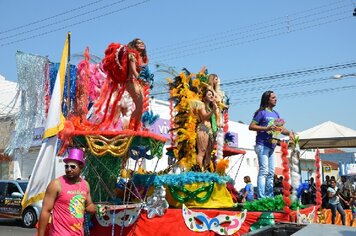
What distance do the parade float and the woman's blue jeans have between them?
0.53 metres

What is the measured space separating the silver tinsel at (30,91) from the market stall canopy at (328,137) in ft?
36.4

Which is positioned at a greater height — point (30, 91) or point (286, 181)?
point (30, 91)

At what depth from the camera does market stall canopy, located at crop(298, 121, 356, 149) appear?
53.7 feet

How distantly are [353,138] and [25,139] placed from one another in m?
13.5

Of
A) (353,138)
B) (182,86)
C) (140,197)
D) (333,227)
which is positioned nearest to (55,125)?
(140,197)

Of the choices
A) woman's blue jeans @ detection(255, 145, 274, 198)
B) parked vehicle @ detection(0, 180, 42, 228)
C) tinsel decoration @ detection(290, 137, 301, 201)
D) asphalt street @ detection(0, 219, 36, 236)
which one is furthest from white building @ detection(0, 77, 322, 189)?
tinsel decoration @ detection(290, 137, 301, 201)

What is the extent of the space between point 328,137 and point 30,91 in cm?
1434

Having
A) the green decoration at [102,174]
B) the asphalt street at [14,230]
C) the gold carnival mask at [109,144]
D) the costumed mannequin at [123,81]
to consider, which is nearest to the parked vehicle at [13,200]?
the asphalt street at [14,230]

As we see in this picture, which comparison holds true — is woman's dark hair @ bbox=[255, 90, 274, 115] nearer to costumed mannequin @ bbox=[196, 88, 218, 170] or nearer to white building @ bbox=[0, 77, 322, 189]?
costumed mannequin @ bbox=[196, 88, 218, 170]

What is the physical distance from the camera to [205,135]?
7.23 metres

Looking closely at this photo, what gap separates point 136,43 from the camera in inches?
236

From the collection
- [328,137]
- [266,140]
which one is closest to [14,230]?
[266,140]

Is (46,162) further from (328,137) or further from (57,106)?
(328,137)

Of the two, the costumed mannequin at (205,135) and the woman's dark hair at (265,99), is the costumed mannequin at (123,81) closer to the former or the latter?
the costumed mannequin at (205,135)
